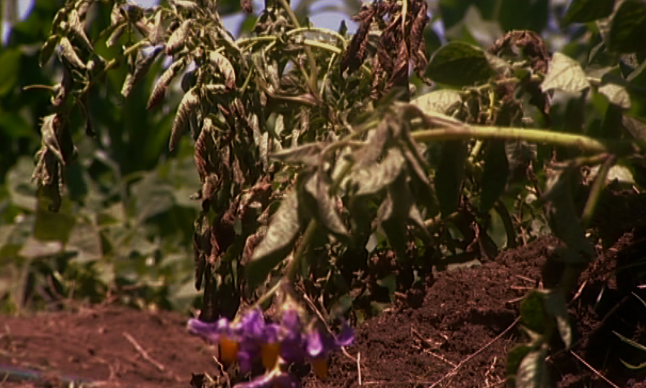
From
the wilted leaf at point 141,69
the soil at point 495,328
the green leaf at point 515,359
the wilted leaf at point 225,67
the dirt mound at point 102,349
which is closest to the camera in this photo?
the green leaf at point 515,359

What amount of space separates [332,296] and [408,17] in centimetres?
50

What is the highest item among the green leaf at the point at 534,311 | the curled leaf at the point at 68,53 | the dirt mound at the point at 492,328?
the curled leaf at the point at 68,53

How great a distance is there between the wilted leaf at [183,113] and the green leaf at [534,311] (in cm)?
60

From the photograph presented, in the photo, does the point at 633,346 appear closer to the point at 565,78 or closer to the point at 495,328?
the point at 495,328

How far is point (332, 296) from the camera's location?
1.78 metres

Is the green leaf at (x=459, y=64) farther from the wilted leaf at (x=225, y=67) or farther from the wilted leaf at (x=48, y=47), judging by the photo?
the wilted leaf at (x=48, y=47)

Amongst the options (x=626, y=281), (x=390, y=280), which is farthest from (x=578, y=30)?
(x=626, y=281)

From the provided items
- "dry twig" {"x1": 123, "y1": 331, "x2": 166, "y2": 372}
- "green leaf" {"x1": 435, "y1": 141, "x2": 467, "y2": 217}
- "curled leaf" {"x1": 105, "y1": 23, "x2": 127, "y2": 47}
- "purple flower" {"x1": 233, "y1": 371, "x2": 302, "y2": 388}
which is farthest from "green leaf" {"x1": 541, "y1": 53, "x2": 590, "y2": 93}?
"dry twig" {"x1": 123, "y1": 331, "x2": 166, "y2": 372}

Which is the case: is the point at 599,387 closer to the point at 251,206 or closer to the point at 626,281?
the point at 626,281

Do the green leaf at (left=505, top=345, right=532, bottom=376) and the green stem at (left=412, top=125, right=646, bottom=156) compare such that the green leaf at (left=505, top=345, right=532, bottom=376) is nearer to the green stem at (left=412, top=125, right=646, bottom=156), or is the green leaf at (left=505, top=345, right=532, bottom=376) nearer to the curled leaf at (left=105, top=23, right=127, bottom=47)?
the green stem at (left=412, top=125, right=646, bottom=156)

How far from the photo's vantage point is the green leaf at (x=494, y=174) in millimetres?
1391

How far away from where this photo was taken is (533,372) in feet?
3.69

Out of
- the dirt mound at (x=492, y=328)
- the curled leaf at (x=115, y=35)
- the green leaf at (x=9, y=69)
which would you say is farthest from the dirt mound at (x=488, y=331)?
the green leaf at (x=9, y=69)

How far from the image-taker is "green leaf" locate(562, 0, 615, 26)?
1.46 meters
